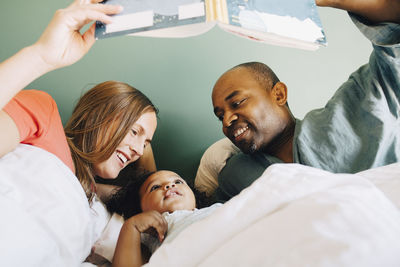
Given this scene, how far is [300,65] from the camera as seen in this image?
1302mm

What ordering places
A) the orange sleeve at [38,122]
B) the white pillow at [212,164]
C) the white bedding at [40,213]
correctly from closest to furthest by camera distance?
the white bedding at [40,213] < the orange sleeve at [38,122] < the white pillow at [212,164]

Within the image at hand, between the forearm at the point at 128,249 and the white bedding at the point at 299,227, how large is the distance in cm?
29

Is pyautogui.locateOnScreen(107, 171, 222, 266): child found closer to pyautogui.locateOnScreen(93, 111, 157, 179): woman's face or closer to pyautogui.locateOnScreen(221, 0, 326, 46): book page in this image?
pyautogui.locateOnScreen(93, 111, 157, 179): woman's face

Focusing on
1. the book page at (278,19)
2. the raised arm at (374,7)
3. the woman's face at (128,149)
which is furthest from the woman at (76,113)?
the raised arm at (374,7)

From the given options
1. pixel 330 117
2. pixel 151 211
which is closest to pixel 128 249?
pixel 151 211

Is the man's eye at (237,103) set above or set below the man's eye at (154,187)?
above

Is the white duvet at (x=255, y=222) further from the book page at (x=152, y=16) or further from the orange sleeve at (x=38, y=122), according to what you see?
the book page at (x=152, y=16)

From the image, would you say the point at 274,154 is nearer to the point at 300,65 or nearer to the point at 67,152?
the point at 300,65

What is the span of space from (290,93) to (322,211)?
103 cm

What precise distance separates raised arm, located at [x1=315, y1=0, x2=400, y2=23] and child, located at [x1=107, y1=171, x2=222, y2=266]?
66cm

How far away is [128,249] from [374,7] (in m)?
0.88

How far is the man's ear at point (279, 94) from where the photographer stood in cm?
106

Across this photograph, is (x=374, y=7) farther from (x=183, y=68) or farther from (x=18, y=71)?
(x=18, y=71)

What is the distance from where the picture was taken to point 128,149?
35.0 inches
